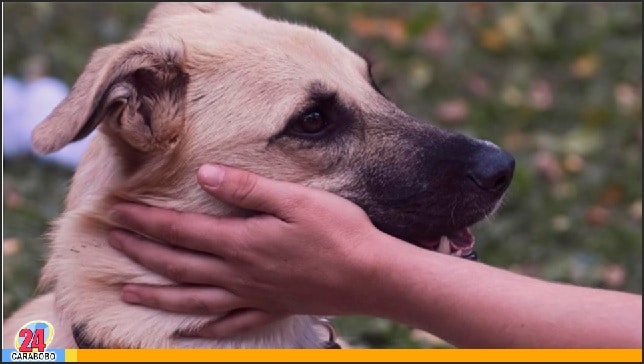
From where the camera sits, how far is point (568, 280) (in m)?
4.95

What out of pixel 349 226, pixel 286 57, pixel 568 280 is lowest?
pixel 349 226

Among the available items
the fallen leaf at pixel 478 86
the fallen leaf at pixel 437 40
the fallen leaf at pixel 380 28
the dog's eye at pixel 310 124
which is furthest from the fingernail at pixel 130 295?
the fallen leaf at pixel 437 40

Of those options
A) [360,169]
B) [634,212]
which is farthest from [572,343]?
[634,212]

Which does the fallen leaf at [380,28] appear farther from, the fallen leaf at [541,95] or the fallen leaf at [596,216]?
the fallen leaf at [596,216]

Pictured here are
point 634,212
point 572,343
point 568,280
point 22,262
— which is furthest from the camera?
point 634,212

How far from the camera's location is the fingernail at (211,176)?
2.69 m

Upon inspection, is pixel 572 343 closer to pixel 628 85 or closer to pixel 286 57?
pixel 286 57

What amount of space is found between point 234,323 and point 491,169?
0.82 metres

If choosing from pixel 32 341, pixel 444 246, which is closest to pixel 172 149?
pixel 32 341

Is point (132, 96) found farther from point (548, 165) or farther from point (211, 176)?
point (548, 165)

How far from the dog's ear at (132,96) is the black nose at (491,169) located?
2.71 feet

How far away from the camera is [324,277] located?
2668mm

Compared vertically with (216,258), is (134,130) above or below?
above

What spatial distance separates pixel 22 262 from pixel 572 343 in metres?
2.72
